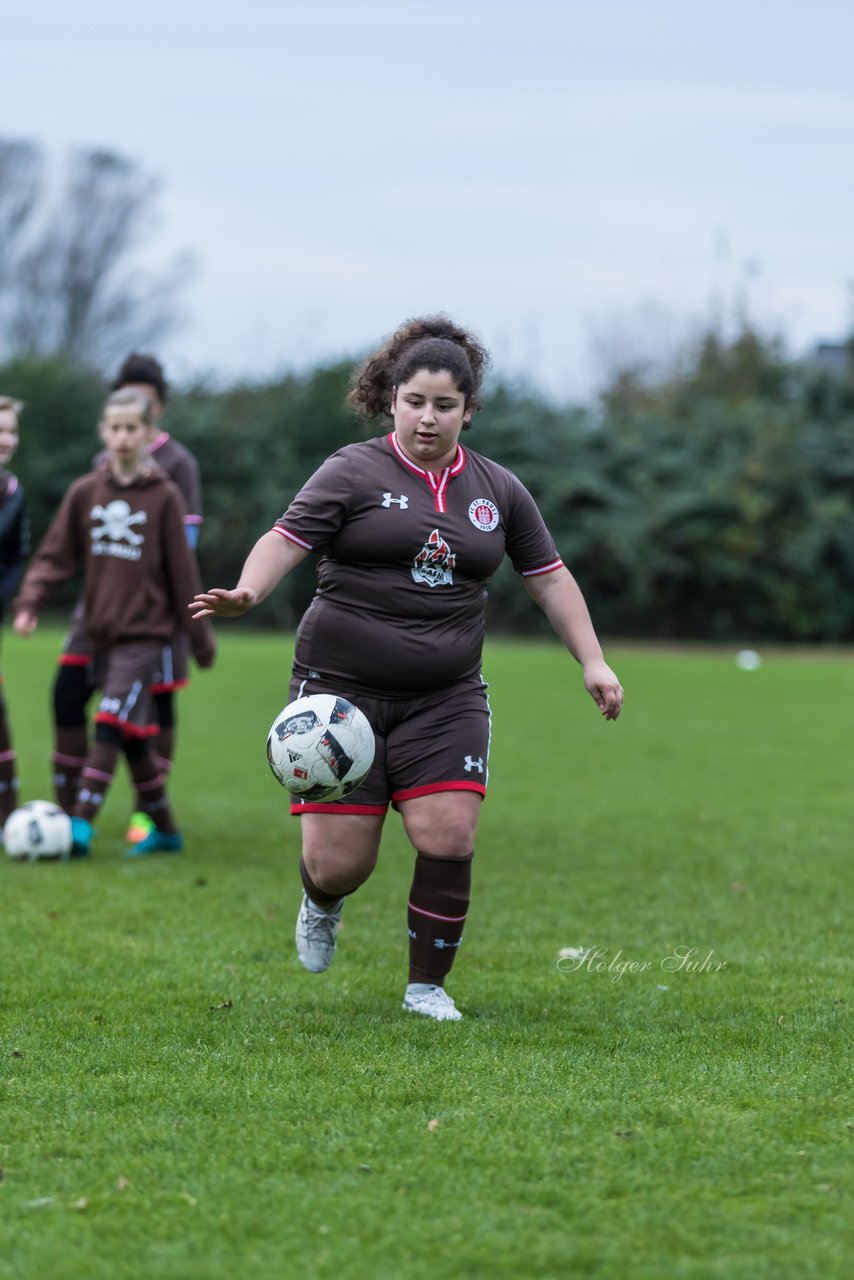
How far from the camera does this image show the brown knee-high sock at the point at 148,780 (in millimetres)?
8070

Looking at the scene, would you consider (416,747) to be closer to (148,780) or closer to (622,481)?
(148,780)

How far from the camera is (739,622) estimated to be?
98.3ft

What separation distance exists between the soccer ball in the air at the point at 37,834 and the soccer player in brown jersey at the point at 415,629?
304cm

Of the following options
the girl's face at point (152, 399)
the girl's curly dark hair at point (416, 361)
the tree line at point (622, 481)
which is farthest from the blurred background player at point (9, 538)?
the tree line at point (622, 481)

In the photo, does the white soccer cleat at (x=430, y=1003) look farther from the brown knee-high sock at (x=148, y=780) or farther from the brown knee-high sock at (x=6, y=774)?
the brown knee-high sock at (x=6, y=774)

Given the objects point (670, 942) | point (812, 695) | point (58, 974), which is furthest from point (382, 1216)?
point (812, 695)

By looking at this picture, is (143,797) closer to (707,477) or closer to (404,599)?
(404,599)

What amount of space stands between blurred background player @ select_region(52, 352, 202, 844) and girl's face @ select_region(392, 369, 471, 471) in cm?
333

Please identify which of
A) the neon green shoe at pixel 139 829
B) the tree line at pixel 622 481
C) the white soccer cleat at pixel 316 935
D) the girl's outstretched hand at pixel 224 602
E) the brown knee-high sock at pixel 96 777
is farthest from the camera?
the tree line at pixel 622 481

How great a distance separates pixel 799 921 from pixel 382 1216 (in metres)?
3.85

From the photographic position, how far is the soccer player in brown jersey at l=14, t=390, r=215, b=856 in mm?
7879

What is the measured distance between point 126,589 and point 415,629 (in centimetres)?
332

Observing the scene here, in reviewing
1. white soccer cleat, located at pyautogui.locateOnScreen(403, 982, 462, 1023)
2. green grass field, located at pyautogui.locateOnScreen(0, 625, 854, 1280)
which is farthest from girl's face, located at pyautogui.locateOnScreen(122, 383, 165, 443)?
white soccer cleat, located at pyautogui.locateOnScreen(403, 982, 462, 1023)

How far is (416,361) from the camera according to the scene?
Answer: 4.88 metres
